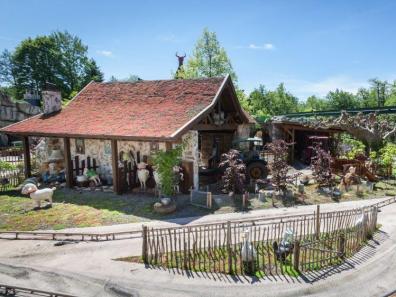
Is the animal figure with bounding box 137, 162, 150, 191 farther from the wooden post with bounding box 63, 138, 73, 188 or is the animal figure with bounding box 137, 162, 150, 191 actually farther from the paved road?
the paved road

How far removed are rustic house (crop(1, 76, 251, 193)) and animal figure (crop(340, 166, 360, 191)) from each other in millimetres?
5898

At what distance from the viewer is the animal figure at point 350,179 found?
611 inches

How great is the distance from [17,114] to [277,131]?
29079 millimetres

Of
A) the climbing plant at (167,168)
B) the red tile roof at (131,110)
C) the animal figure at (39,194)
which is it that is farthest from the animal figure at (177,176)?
the animal figure at (39,194)

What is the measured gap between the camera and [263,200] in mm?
13391

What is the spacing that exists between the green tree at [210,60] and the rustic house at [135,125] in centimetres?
1507

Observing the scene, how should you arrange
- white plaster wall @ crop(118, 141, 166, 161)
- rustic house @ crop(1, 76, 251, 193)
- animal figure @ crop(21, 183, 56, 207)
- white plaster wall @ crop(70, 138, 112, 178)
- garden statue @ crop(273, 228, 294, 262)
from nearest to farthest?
1. garden statue @ crop(273, 228, 294, 262)
2. animal figure @ crop(21, 183, 56, 207)
3. rustic house @ crop(1, 76, 251, 193)
4. white plaster wall @ crop(118, 141, 166, 161)
5. white plaster wall @ crop(70, 138, 112, 178)

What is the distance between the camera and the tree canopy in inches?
2156

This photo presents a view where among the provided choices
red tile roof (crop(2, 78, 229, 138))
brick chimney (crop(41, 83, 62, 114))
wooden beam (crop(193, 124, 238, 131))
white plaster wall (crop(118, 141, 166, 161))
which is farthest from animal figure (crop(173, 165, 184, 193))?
brick chimney (crop(41, 83, 62, 114))

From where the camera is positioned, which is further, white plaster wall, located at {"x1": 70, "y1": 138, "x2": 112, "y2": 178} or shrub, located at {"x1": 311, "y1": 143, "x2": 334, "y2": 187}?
white plaster wall, located at {"x1": 70, "y1": 138, "x2": 112, "y2": 178}

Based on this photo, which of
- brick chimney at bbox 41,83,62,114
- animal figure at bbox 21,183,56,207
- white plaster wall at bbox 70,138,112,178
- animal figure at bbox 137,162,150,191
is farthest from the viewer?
brick chimney at bbox 41,83,62,114

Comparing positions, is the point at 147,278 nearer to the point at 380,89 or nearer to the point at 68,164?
the point at 68,164

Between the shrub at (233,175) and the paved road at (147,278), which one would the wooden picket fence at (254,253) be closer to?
the paved road at (147,278)

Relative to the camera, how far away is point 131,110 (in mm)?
16812
